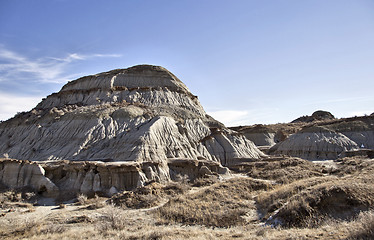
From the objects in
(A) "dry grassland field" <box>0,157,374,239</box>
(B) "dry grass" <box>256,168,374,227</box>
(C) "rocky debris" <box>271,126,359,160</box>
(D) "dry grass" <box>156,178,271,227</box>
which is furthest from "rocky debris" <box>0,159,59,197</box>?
(C) "rocky debris" <box>271,126,359,160</box>

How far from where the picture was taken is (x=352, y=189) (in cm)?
1364

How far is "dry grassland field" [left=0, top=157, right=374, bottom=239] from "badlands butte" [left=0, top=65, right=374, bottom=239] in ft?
0.26

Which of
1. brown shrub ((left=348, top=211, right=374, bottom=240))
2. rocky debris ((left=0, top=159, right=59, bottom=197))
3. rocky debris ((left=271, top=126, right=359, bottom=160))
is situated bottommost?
brown shrub ((left=348, top=211, right=374, bottom=240))

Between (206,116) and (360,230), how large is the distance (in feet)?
142

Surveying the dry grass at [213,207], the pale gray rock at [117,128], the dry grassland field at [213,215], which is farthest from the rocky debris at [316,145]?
the dry grass at [213,207]

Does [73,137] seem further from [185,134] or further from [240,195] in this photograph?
[240,195]

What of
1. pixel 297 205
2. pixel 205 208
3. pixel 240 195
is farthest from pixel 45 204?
pixel 297 205

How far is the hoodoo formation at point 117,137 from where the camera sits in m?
25.6

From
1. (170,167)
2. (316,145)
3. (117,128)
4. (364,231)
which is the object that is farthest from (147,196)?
(316,145)

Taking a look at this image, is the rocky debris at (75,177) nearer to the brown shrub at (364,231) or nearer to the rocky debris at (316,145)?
the brown shrub at (364,231)

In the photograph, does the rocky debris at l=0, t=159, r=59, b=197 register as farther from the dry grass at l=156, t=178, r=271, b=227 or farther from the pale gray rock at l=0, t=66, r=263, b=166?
the dry grass at l=156, t=178, r=271, b=227

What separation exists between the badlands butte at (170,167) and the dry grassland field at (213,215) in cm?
8

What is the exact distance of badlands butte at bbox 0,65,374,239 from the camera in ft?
43.4

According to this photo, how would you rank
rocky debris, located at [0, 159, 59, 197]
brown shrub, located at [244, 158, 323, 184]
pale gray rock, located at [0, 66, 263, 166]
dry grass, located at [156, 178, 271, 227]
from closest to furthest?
1. dry grass, located at [156, 178, 271, 227]
2. rocky debris, located at [0, 159, 59, 197]
3. brown shrub, located at [244, 158, 323, 184]
4. pale gray rock, located at [0, 66, 263, 166]
